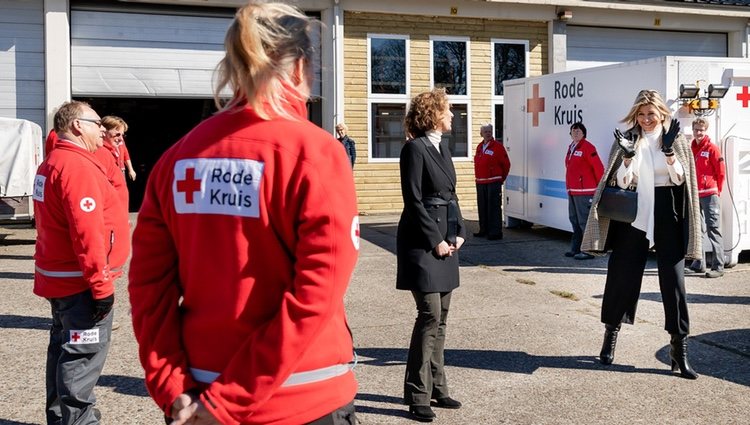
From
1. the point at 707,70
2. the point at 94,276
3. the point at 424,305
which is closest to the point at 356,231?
the point at 94,276

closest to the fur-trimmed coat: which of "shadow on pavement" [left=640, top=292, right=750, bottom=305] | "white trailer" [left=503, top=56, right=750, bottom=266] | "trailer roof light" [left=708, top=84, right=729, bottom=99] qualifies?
"shadow on pavement" [left=640, top=292, right=750, bottom=305]

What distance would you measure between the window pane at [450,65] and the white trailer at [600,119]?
3.84m

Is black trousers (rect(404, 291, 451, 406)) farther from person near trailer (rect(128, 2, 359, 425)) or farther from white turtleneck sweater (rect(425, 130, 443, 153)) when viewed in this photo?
person near trailer (rect(128, 2, 359, 425))

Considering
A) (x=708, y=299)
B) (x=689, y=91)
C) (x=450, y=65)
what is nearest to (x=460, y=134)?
(x=450, y=65)

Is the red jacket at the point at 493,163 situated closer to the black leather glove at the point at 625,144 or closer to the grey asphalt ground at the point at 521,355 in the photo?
the grey asphalt ground at the point at 521,355

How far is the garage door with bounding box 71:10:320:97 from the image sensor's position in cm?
1630

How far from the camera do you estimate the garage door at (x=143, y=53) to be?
16297 mm

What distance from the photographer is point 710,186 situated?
970 cm

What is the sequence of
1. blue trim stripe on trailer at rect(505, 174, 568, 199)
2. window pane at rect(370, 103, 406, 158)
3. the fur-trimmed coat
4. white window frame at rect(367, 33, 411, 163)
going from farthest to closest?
window pane at rect(370, 103, 406, 158) < white window frame at rect(367, 33, 411, 163) < blue trim stripe on trailer at rect(505, 174, 568, 199) < the fur-trimmed coat

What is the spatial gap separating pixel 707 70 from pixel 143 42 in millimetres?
11213

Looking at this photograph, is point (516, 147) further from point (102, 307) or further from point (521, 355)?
point (102, 307)

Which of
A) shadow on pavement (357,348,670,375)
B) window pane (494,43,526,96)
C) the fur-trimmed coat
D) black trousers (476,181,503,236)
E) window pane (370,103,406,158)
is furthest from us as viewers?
window pane (494,43,526,96)

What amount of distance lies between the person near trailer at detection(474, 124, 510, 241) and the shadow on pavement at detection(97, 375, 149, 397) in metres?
8.42

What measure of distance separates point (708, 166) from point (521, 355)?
15.5 ft
